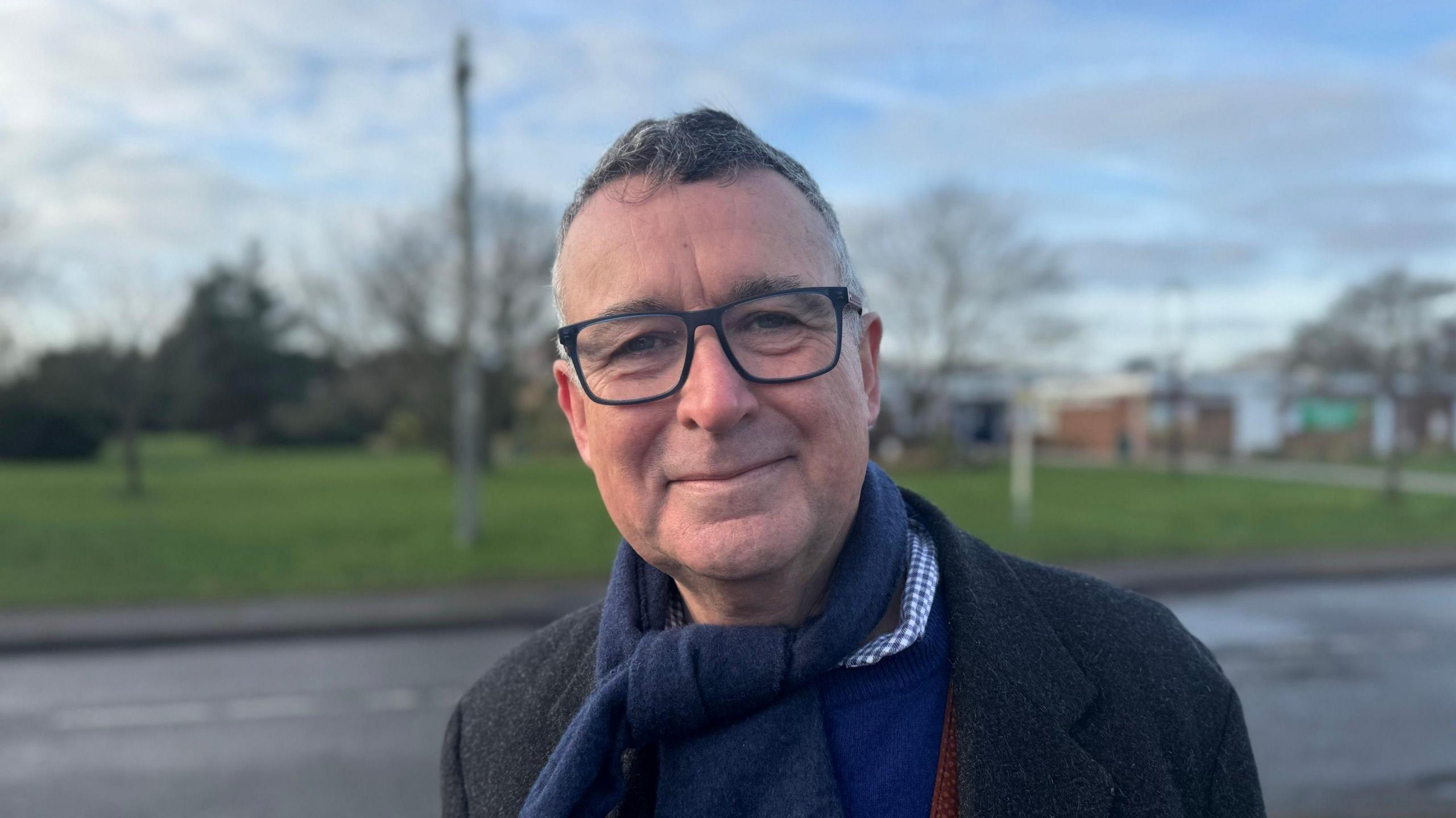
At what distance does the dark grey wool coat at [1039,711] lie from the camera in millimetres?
1315

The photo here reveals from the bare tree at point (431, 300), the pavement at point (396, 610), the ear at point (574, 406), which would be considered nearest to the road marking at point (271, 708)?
the pavement at point (396, 610)

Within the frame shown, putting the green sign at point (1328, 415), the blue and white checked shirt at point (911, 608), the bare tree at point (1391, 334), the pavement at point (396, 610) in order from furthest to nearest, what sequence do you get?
1. the green sign at point (1328, 415)
2. the bare tree at point (1391, 334)
3. the pavement at point (396, 610)
4. the blue and white checked shirt at point (911, 608)

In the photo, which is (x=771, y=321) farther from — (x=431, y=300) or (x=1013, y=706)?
(x=431, y=300)

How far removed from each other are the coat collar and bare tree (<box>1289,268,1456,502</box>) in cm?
2212

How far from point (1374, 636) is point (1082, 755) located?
10.0 meters

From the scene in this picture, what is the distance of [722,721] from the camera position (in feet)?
4.40

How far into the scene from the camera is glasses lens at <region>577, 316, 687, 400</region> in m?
1.34

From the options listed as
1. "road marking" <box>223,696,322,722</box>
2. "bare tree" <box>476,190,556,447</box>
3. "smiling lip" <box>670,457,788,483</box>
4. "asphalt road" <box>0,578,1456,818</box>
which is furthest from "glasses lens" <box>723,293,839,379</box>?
"bare tree" <box>476,190,556,447</box>

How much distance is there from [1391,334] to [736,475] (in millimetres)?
23129

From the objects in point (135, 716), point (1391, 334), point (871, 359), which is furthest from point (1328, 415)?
point (871, 359)

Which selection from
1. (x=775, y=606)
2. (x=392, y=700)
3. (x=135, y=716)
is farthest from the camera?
(x=392, y=700)

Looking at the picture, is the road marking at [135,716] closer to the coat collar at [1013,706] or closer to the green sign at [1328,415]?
the coat collar at [1013,706]

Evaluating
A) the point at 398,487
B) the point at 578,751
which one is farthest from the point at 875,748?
the point at 398,487

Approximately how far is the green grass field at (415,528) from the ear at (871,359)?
11348 mm
